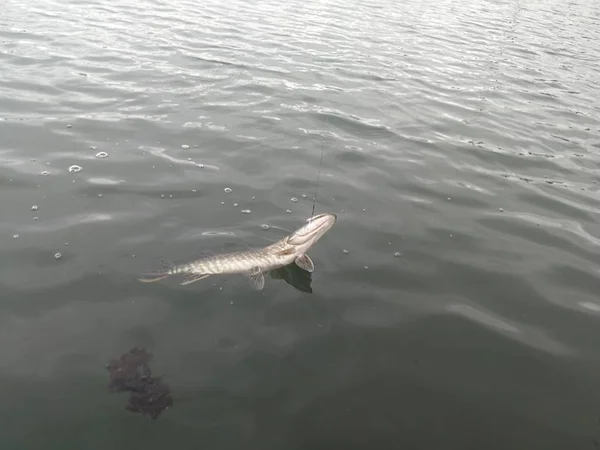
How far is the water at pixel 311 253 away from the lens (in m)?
5.09

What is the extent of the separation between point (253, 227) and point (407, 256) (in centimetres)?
249

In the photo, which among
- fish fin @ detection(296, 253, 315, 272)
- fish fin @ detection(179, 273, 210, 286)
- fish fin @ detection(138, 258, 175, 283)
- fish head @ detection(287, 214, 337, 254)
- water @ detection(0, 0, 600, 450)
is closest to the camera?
water @ detection(0, 0, 600, 450)

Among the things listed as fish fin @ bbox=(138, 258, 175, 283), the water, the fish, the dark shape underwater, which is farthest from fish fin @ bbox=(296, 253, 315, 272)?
the dark shape underwater

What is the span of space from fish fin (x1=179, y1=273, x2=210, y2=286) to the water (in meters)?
0.11

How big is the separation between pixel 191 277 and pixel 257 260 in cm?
97

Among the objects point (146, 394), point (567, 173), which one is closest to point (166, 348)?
point (146, 394)

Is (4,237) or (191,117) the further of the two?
(191,117)

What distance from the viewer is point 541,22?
27422 millimetres

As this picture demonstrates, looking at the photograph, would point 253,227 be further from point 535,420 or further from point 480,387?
point 535,420

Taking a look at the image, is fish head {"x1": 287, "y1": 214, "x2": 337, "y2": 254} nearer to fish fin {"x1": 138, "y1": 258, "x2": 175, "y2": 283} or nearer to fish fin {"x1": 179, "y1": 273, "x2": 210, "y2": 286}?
fish fin {"x1": 179, "y1": 273, "x2": 210, "y2": 286}

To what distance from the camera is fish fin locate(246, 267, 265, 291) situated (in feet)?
21.3

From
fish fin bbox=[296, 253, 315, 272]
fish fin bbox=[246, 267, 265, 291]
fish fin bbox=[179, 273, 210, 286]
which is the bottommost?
fish fin bbox=[179, 273, 210, 286]

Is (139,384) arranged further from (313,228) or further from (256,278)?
(313,228)

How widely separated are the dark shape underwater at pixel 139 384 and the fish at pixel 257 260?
127 cm
